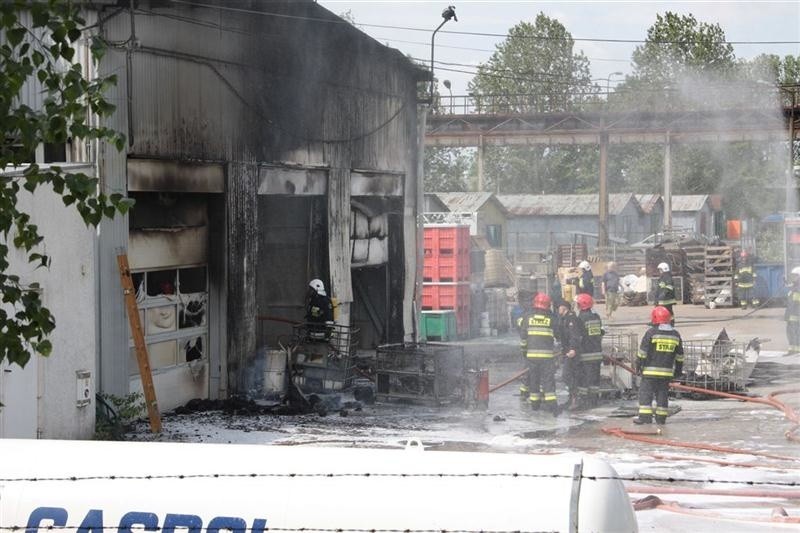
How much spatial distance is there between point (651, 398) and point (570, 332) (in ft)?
6.14

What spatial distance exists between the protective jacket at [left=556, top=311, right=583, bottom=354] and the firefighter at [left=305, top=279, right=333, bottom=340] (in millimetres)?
3583

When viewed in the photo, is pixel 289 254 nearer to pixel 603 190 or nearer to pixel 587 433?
pixel 587 433

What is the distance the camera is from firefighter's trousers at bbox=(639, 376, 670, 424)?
565 inches

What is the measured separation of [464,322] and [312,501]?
21.5 m

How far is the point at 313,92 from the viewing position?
19453 millimetres

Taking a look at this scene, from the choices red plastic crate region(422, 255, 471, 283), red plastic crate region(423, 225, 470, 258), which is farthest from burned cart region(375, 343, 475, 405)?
red plastic crate region(423, 225, 470, 258)

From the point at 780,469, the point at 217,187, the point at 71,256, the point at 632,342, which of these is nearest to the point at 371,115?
the point at 217,187

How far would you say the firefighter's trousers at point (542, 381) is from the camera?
51.6ft

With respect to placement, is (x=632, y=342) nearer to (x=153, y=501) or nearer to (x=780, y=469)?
(x=780, y=469)

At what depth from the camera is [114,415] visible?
1409cm

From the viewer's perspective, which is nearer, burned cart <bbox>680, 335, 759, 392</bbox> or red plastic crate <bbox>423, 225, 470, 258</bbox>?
burned cart <bbox>680, 335, 759, 392</bbox>

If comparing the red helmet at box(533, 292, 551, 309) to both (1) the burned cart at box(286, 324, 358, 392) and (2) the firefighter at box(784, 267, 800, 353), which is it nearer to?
(1) the burned cart at box(286, 324, 358, 392)

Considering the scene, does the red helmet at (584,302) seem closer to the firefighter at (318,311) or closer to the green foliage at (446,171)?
the firefighter at (318,311)

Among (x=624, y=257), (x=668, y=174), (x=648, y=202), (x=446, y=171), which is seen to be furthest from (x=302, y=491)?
(x=446, y=171)
